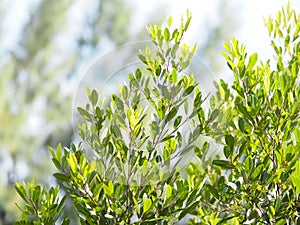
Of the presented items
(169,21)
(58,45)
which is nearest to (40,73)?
(58,45)

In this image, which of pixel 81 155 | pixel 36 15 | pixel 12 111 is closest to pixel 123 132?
pixel 81 155

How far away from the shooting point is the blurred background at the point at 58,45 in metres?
6.30

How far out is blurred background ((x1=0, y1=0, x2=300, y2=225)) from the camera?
20.7ft

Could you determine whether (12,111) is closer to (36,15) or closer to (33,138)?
(33,138)

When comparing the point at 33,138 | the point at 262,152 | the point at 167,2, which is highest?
the point at 167,2

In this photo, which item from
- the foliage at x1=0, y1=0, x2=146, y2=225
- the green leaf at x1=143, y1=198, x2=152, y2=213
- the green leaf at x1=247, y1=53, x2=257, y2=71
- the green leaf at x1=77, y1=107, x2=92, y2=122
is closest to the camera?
the green leaf at x1=143, y1=198, x2=152, y2=213

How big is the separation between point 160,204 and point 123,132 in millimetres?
167

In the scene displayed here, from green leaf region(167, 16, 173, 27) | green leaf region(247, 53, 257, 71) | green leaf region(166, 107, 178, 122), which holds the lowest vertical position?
green leaf region(166, 107, 178, 122)

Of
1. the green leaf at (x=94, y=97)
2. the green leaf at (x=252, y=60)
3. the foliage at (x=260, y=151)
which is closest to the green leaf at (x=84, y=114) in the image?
the green leaf at (x=94, y=97)

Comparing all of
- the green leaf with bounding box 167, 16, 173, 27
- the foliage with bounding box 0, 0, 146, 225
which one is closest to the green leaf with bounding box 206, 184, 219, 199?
the green leaf with bounding box 167, 16, 173, 27

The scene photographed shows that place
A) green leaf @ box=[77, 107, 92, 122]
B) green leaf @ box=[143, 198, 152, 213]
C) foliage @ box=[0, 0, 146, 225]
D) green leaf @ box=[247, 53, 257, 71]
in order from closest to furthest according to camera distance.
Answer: green leaf @ box=[143, 198, 152, 213], green leaf @ box=[77, 107, 92, 122], green leaf @ box=[247, 53, 257, 71], foliage @ box=[0, 0, 146, 225]

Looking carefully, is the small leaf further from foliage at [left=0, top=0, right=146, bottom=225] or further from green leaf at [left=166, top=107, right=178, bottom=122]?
foliage at [left=0, top=0, right=146, bottom=225]

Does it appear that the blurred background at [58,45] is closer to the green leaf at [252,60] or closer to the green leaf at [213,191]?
the green leaf at [252,60]

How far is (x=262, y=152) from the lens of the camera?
51.5 inches
